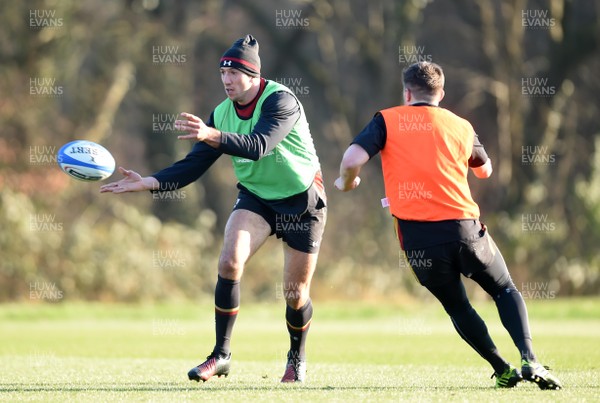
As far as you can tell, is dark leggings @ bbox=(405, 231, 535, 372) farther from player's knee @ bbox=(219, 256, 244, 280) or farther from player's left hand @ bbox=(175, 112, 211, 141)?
player's left hand @ bbox=(175, 112, 211, 141)

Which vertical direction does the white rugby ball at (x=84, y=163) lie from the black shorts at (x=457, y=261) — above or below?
above

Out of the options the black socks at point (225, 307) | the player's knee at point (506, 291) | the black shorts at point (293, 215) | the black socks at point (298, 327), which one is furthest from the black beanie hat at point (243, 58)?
the player's knee at point (506, 291)

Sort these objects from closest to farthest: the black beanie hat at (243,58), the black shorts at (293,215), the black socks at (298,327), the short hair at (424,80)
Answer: the short hair at (424,80) < the black beanie hat at (243,58) < the black shorts at (293,215) < the black socks at (298,327)

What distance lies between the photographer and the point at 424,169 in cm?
674

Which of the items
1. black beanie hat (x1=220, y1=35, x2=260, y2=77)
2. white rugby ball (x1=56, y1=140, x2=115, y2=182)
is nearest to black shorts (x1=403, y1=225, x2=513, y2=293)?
black beanie hat (x1=220, y1=35, x2=260, y2=77)

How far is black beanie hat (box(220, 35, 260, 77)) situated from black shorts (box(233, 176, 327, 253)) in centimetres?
88

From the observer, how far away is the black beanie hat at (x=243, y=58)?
7.53 m

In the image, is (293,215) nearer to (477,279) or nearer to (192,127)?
(192,127)

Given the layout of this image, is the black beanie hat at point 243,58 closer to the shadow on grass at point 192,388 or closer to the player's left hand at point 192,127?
the player's left hand at point 192,127

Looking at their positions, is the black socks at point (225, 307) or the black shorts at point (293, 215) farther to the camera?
the black shorts at point (293, 215)

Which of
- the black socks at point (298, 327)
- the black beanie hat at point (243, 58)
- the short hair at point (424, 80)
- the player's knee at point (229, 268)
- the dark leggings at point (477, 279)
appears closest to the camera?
the dark leggings at point (477, 279)

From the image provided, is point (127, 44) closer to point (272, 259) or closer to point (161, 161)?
point (161, 161)

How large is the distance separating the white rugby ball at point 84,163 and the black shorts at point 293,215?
1.03m

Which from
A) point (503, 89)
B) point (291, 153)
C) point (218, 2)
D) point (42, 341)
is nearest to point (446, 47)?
point (503, 89)
